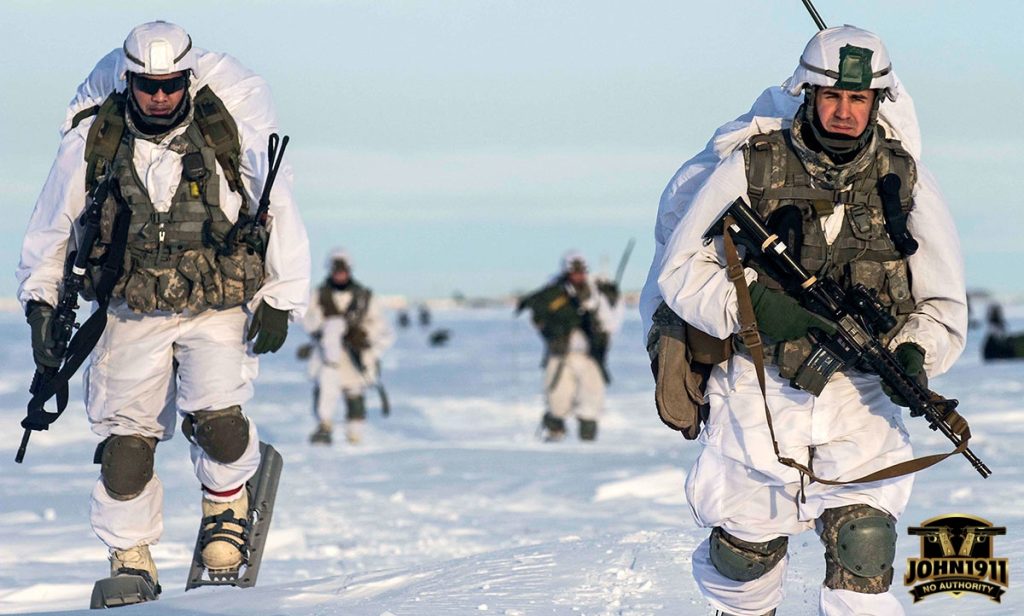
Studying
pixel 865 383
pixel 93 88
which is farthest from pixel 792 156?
pixel 93 88

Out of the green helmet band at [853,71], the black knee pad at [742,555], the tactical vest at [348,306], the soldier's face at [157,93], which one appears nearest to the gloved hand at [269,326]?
the soldier's face at [157,93]

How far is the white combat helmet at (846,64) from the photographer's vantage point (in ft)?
15.1

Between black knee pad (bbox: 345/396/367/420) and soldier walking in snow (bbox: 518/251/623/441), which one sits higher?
soldier walking in snow (bbox: 518/251/623/441)

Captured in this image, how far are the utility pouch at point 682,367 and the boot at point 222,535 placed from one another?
90.9 inches

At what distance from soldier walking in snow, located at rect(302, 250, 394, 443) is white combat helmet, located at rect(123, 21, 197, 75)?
11.2m

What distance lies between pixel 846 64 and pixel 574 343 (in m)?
13.3

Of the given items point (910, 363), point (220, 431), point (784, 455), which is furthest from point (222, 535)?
point (910, 363)

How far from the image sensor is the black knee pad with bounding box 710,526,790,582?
4.83 meters

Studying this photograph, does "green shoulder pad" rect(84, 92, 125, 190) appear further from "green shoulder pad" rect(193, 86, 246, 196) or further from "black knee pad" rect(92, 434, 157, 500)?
"black knee pad" rect(92, 434, 157, 500)

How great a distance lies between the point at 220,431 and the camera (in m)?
6.29

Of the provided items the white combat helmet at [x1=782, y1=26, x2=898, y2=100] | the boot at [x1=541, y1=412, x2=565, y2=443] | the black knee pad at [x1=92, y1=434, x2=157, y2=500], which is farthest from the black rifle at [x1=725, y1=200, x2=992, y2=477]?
the boot at [x1=541, y1=412, x2=565, y2=443]

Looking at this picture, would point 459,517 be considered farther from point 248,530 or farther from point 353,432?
point 353,432

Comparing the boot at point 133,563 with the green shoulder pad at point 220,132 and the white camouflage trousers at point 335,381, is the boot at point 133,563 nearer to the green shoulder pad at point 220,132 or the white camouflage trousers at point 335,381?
the green shoulder pad at point 220,132

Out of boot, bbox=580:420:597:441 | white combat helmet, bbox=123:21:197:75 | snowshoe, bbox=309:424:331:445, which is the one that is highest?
white combat helmet, bbox=123:21:197:75
